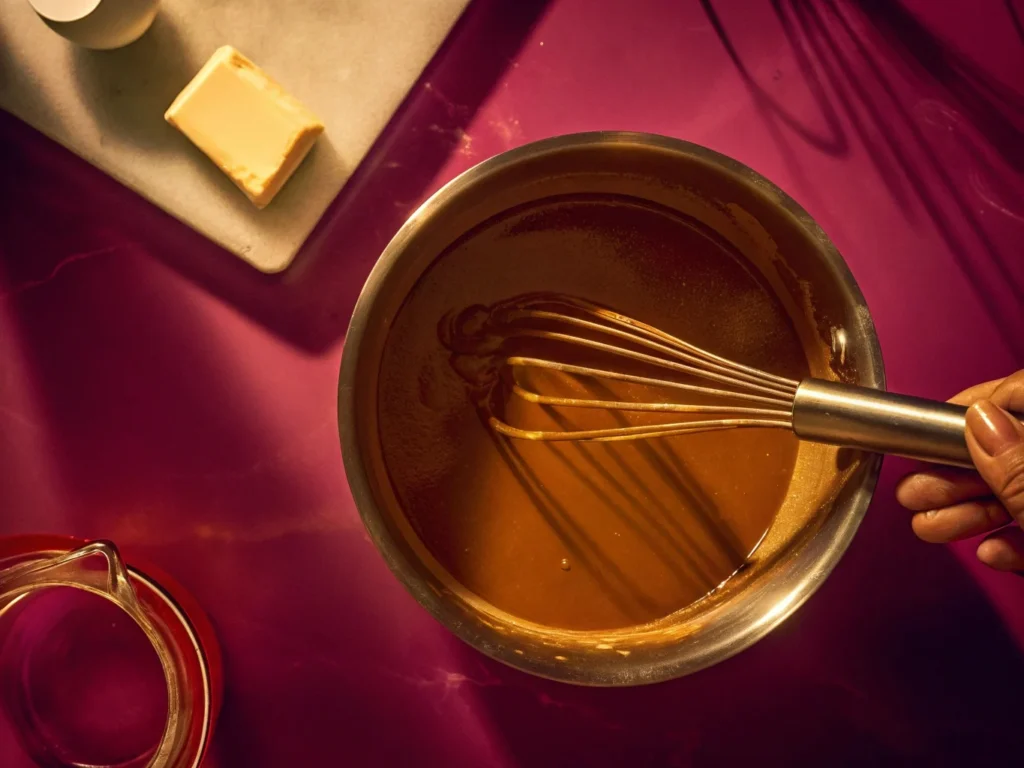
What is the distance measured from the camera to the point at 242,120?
65cm

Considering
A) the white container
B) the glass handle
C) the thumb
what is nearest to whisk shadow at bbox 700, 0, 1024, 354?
the thumb

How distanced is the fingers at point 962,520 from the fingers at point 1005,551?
3 centimetres

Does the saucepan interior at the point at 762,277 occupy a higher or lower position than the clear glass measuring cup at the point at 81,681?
higher

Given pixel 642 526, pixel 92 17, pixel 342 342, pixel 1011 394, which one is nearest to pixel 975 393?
pixel 1011 394

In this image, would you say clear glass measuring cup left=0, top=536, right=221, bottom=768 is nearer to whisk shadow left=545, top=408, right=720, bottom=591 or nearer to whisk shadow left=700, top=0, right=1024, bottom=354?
whisk shadow left=545, top=408, right=720, bottom=591

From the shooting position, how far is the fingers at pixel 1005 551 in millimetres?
602

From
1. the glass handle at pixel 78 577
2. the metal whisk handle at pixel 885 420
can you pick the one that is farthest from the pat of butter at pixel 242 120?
the metal whisk handle at pixel 885 420

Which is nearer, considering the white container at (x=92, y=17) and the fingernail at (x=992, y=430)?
the fingernail at (x=992, y=430)

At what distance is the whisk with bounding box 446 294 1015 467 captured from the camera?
1.64 feet

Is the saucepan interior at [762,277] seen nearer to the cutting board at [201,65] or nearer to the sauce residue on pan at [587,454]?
the sauce residue on pan at [587,454]

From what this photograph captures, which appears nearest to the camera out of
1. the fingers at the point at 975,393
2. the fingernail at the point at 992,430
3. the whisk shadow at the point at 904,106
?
the fingernail at the point at 992,430

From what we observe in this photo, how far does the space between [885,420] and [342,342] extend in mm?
450

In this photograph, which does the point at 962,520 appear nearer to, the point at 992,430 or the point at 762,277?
the point at 992,430

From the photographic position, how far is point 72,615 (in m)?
0.69
